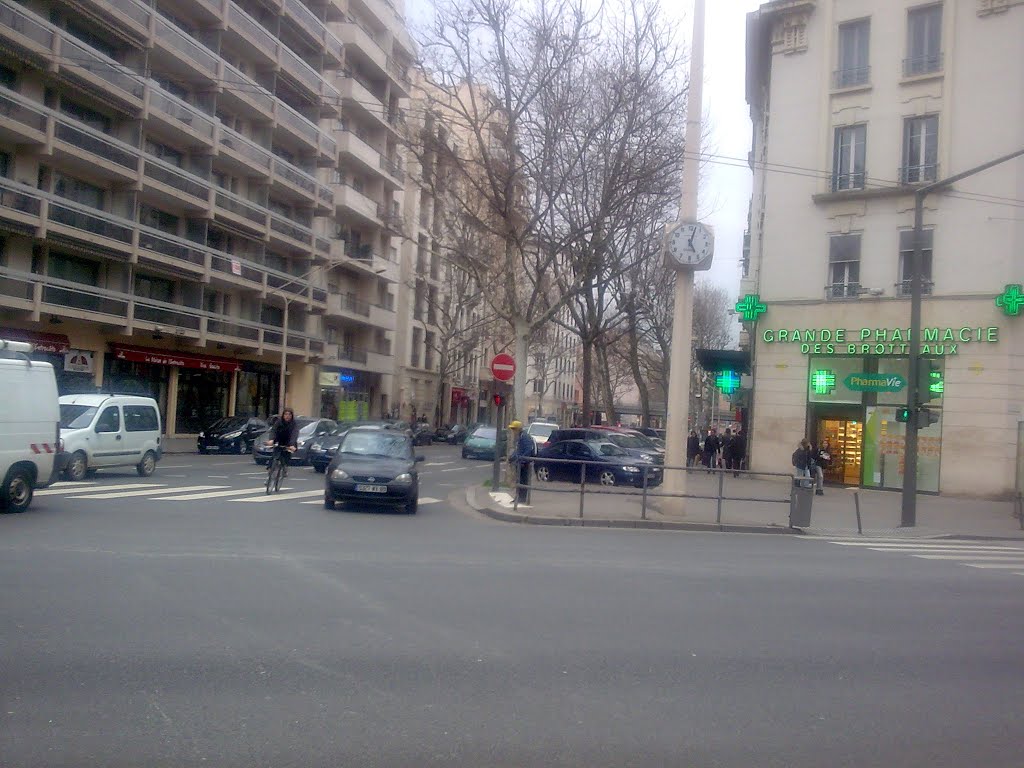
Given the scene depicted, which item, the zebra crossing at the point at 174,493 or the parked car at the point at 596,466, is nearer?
the zebra crossing at the point at 174,493

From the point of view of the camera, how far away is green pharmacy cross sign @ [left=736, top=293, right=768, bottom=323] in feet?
102

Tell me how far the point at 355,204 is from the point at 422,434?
13.4 metres

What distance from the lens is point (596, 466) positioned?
20.1m

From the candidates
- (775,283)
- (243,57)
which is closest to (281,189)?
(243,57)

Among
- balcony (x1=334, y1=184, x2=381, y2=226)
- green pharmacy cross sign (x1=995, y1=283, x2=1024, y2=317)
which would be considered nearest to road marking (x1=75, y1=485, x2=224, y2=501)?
green pharmacy cross sign (x1=995, y1=283, x2=1024, y2=317)

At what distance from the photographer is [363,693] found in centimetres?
608

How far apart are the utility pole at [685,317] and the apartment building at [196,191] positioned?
12.0 metres

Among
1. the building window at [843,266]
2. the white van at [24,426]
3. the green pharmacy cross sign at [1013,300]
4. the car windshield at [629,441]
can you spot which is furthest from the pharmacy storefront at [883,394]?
the white van at [24,426]

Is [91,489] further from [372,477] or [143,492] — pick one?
[372,477]

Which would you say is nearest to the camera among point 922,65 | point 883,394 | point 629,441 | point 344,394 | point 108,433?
point 108,433

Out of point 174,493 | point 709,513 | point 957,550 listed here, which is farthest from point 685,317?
point 174,493

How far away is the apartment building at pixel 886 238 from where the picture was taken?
27344 millimetres

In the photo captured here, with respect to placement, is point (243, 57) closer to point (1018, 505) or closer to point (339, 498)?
point (339, 498)

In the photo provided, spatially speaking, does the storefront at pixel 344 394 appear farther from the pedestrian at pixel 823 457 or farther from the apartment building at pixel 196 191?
the pedestrian at pixel 823 457
